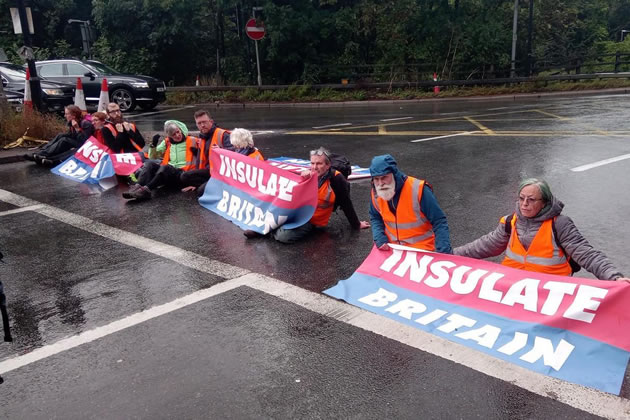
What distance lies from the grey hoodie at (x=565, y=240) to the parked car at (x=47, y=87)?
18.3m

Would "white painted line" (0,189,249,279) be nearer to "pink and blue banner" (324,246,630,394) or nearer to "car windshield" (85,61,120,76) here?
"pink and blue banner" (324,246,630,394)

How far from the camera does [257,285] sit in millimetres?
5293

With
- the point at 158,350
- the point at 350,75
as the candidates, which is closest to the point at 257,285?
the point at 158,350

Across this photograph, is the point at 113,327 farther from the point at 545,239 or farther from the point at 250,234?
the point at 545,239

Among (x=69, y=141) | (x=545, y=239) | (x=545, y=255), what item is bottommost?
(x=545, y=255)

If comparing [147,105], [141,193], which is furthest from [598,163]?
[147,105]

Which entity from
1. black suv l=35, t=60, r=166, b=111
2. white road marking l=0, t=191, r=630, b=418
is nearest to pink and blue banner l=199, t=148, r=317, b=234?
white road marking l=0, t=191, r=630, b=418

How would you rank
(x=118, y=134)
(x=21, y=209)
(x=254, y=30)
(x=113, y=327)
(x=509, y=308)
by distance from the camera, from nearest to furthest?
(x=509, y=308) < (x=113, y=327) < (x=21, y=209) < (x=118, y=134) < (x=254, y=30)

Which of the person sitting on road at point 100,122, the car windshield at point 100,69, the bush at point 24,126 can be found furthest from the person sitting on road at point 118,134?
the car windshield at point 100,69

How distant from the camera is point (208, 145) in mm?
8852

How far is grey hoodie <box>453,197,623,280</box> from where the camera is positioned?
12.7 feet

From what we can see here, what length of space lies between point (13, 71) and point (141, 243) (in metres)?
16.3

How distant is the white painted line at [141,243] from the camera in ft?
18.8

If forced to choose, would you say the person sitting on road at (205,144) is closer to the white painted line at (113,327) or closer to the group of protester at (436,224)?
the group of protester at (436,224)
